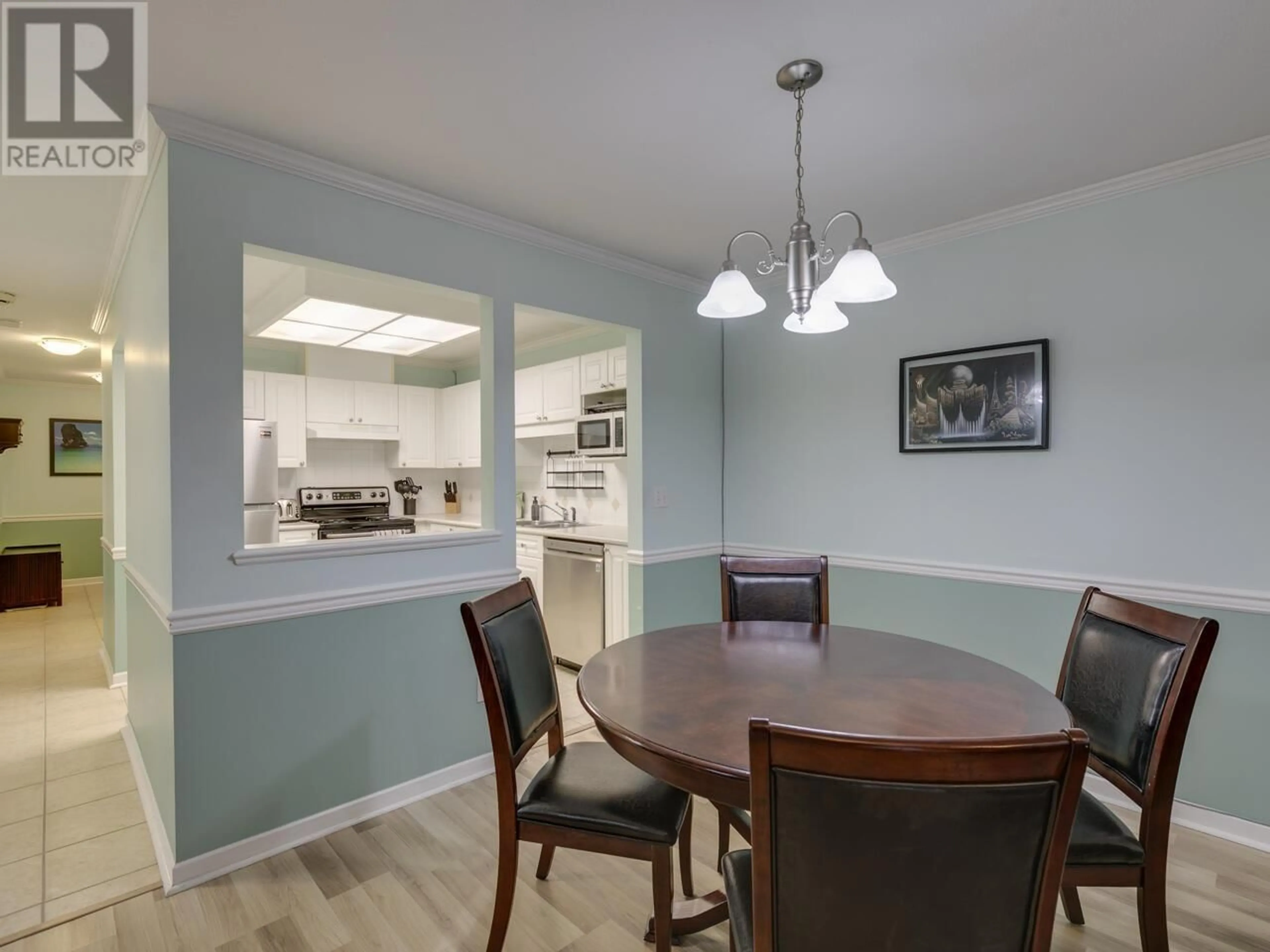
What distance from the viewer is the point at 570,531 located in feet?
14.4

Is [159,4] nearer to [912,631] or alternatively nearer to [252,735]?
[252,735]

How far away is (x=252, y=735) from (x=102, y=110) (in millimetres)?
2042

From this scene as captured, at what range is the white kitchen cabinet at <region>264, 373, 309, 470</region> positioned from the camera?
477 centimetres

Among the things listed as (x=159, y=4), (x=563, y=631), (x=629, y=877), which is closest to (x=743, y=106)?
(x=159, y=4)

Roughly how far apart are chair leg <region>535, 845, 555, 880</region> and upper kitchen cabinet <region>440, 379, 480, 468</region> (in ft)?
11.9

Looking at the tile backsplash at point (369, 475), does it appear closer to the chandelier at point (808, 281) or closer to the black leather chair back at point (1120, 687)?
the chandelier at point (808, 281)

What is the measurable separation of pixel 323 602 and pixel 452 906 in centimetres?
110

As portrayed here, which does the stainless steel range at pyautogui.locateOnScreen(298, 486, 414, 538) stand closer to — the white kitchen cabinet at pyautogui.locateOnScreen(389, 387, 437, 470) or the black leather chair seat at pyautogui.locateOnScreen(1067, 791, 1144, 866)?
the white kitchen cabinet at pyautogui.locateOnScreen(389, 387, 437, 470)

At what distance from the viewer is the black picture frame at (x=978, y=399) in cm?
263

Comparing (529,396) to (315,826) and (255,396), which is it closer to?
(255,396)

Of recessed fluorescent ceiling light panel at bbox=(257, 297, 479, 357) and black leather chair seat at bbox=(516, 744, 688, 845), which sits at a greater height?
recessed fluorescent ceiling light panel at bbox=(257, 297, 479, 357)

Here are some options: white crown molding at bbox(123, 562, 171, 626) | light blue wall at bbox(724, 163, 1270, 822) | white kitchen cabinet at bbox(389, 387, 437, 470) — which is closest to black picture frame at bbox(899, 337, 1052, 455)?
light blue wall at bbox(724, 163, 1270, 822)

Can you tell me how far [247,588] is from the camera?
2105 mm

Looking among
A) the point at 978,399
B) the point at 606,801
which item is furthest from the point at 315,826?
the point at 978,399
